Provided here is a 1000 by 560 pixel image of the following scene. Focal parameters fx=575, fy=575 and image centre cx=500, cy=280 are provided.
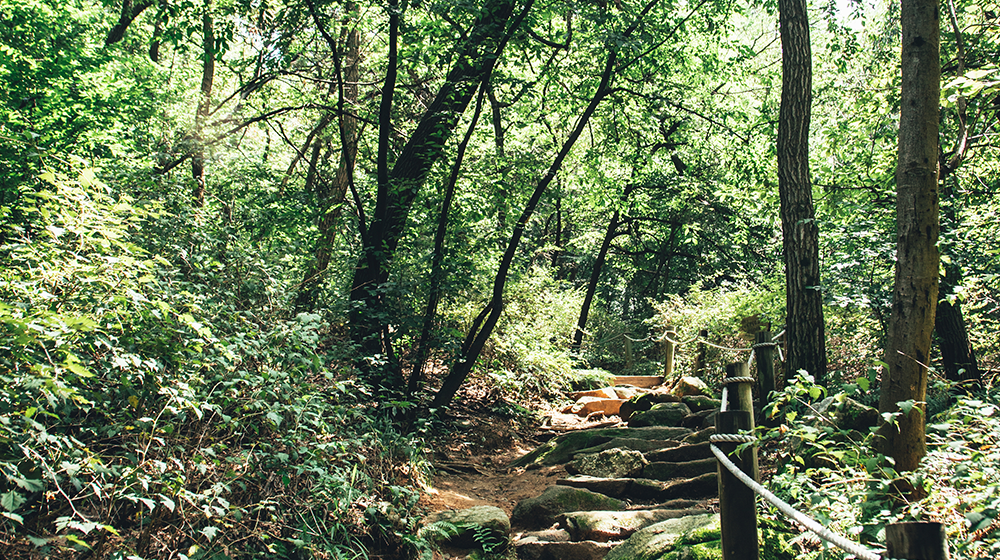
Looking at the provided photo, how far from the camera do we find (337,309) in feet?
21.4

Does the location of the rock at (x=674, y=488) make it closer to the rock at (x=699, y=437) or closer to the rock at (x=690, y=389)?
the rock at (x=699, y=437)

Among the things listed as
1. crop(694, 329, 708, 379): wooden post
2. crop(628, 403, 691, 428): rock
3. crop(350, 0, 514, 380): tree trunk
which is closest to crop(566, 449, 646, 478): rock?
crop(628, 403, 691, 428): rock

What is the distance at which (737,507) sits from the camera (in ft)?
8.45

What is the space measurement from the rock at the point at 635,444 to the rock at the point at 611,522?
1.82m

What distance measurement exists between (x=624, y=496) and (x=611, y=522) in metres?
1.16

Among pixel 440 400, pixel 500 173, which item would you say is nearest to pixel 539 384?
pixel 440 400

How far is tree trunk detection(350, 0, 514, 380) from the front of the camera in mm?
6859

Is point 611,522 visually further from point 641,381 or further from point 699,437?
point 641,381

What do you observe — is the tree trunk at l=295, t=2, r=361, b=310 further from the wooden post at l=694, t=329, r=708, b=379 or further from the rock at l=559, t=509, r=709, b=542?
the wooden post at l=694, t=329, r=708, b=379

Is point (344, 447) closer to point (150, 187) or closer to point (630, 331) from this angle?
point (150, 187)

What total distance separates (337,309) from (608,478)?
347 centimetres

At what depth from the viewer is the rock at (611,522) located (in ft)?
14.7

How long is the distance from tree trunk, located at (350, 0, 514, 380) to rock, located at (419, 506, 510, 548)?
2.53m

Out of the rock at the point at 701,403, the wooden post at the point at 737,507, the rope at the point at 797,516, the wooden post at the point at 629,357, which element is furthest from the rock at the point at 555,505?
the wooden post at the point at 629,357
